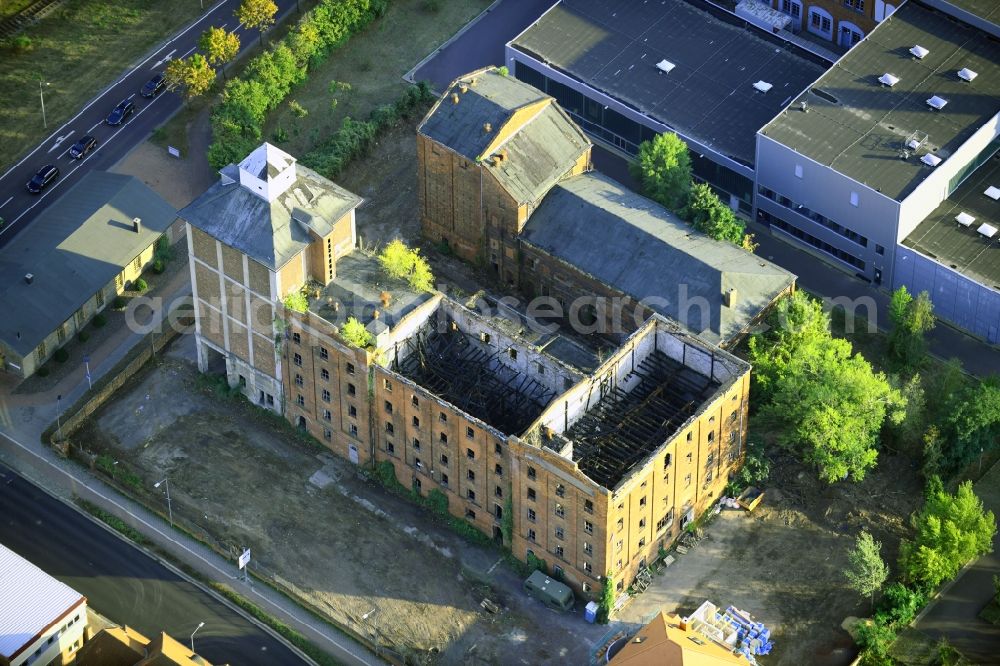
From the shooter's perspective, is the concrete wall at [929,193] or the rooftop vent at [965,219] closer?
the concrete wall at [929,193]

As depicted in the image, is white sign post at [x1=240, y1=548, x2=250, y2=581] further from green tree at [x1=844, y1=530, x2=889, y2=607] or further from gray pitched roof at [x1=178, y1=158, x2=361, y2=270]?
green tree at [x1=844, y1=530, x2=889, y2=607]

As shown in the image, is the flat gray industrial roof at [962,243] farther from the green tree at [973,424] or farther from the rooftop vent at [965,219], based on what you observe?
the green tree at [973,424]

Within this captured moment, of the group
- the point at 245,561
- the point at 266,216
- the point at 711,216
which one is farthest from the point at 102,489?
the point at 711,216

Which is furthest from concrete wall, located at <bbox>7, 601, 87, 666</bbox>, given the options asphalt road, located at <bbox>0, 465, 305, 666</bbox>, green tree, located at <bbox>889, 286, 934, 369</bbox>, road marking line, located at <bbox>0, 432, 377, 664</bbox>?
green tree, located at <bbox>889, 286, 934, 369</bbox>

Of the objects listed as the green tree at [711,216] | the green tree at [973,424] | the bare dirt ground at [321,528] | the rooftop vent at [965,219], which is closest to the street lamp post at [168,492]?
the bare dirt ground at [321,528]

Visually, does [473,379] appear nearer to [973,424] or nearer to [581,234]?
[581,234]

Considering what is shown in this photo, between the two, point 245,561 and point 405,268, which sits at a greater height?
point 405,268

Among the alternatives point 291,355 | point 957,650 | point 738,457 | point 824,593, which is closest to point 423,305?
point 291,355

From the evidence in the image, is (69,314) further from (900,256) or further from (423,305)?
(900,256)
